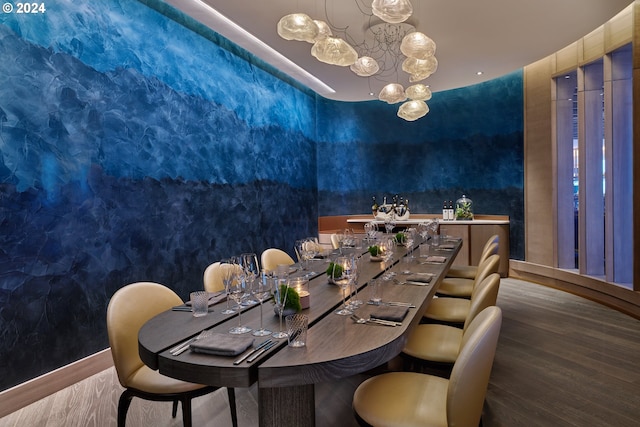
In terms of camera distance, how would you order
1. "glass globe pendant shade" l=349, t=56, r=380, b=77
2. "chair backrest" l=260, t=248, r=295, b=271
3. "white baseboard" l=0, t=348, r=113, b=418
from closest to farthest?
"white baseboard" l=0, t=348, r=113, b=418, "chair backrest" l=260, t=248, r=295, b=271, "glass globe pendant shade" l=349, t=56, r=380, b=77

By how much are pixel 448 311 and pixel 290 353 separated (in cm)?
185

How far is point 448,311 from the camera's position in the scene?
2.92 metres

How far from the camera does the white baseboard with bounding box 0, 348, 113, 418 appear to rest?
104 inches

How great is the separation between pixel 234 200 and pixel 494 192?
4462mm

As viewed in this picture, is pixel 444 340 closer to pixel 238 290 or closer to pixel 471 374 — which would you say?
pixel 471 374

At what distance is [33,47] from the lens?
2.90 m

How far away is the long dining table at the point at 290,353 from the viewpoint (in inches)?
51.4

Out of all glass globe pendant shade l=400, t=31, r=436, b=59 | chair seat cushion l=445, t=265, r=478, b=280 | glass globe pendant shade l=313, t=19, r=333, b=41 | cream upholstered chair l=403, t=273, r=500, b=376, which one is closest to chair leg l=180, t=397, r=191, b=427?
cream upholstered chair l=403, t=273, r=500, b=376

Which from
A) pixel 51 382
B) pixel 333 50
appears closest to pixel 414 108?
pixel 333 50

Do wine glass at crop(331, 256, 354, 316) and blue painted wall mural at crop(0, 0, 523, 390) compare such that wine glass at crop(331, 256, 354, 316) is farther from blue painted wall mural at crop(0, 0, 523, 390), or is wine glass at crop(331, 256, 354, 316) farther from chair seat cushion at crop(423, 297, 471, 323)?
blue painted wall mural at crop(0, 0, 523, 390)

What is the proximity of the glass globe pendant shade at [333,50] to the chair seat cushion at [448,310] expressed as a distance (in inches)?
77.8

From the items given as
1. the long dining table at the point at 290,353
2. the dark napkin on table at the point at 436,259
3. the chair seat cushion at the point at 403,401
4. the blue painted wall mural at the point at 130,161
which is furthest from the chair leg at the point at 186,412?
the dark napkin on table at the point at 436,259

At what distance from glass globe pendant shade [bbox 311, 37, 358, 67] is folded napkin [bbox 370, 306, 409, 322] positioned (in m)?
2.01

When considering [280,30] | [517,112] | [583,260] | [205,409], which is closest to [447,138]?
[517,112]
